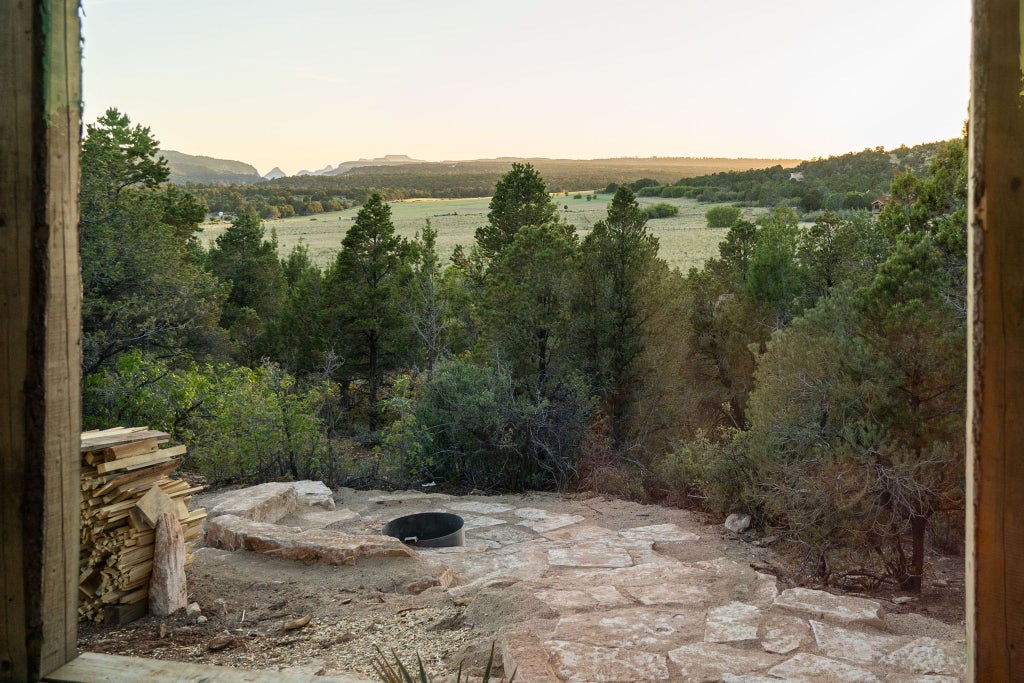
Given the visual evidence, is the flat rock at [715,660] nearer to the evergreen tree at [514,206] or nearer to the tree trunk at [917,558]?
the tree trunk at [917,558]

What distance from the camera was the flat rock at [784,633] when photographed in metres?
2.98

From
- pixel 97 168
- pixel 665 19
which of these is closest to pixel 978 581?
pixel 665 19

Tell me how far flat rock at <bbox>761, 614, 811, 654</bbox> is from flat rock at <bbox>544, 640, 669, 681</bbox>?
0.48 meters

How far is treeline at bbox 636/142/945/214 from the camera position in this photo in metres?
19.3

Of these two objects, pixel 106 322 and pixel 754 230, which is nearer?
pixel 106 322

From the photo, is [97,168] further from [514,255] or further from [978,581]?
[978,581]

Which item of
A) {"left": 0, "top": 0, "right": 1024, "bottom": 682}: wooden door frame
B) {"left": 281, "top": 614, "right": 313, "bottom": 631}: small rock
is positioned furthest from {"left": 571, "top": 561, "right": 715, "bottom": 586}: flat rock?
{"left": 0, "top": 0, "right": 1024, "bottom": 682}: wooden door frame

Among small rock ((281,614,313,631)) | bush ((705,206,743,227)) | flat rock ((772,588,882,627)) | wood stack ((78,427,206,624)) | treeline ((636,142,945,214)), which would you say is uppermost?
treeline ((636,142,945,214))

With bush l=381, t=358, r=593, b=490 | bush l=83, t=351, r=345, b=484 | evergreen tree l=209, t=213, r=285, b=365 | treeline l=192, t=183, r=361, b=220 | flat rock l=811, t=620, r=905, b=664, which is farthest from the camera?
treeline l=192, t=183, r=361, b=220

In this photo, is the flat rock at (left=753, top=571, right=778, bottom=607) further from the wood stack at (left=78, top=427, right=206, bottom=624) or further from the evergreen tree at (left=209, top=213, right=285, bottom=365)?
the evergreen tree at (left=209, top=213, right=285, bottom=365)

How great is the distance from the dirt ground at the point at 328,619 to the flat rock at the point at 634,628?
25 centimetres

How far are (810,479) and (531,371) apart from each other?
4.66 m

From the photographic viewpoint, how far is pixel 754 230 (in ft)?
58.4

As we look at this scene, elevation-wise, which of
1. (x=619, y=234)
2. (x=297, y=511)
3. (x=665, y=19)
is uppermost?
(x=665, y=19)
